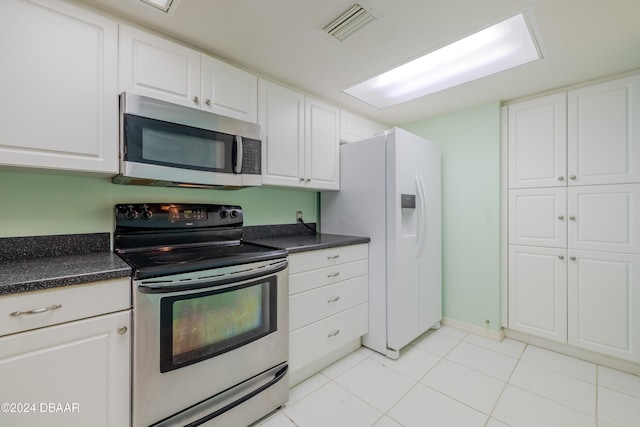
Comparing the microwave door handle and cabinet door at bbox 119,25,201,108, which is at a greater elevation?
cabinet door at bbox 119,25,201,108

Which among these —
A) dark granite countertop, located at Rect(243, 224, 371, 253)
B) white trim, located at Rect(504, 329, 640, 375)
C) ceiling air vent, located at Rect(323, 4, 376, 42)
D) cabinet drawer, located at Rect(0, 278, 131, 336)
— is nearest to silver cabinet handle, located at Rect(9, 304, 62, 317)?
cabinet drawer, located at Rect(0, 278, 131, 336)

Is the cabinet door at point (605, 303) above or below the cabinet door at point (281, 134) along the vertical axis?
below

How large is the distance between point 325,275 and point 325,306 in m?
0.23

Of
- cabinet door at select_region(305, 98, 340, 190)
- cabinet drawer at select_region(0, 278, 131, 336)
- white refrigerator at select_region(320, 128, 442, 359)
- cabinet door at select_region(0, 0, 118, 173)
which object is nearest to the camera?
cabinet drawer at select_region(0, 278, 131, 336)

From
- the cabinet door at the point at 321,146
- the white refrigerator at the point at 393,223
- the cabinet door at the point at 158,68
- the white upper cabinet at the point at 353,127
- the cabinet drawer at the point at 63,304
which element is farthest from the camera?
the white upper cabinet at the point at 353,127

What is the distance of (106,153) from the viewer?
1.37 meters

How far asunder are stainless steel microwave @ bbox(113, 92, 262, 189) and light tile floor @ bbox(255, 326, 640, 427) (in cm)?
151

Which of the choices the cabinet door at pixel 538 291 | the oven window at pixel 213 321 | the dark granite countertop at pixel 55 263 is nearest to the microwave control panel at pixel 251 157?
the oven window at pixel 213 321

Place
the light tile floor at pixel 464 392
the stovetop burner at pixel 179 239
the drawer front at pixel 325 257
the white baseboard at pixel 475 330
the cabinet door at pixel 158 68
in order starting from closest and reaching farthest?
the stovetop burner at pixel 179 239
the cabinet door at pixel 158 68
the light tile floor at pixel 464 392
the drawer front at pixel 325 257
the white baseboard at pixel 475 330

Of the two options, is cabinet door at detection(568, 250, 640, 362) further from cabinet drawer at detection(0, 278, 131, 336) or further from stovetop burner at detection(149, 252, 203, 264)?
cabinet drawer at detection(0, 278, 131, 336)

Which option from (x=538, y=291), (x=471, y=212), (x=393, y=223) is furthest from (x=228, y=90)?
(x=538, y=291)

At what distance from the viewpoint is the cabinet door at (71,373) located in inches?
38.0

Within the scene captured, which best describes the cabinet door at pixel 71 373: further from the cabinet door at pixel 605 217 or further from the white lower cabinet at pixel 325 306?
the cabinet door at pixel 605 217

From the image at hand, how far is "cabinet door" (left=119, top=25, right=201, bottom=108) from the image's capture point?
144 centimetres
